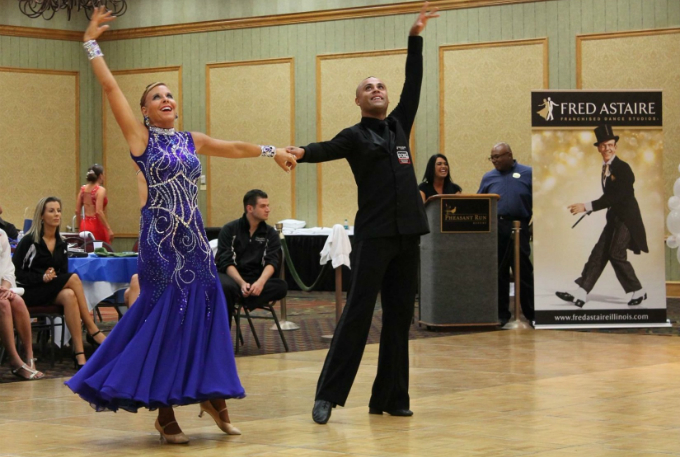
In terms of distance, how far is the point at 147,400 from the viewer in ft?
12.4

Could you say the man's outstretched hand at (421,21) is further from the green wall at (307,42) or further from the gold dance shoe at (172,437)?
the green wall at (307,42)

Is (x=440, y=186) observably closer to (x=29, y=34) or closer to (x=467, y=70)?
(x=467, y=70)

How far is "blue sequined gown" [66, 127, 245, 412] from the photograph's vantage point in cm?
381

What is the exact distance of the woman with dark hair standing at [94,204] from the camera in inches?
462

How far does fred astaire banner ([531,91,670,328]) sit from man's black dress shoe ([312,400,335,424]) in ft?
14.5

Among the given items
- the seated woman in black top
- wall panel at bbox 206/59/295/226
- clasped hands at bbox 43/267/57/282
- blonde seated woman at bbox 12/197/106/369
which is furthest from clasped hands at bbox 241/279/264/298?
wall panel at bbox 206/59/295/226

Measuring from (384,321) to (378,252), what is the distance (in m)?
0.33

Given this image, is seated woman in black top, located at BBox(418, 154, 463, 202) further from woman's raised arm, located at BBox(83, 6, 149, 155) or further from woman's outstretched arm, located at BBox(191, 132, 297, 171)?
woman's raised arm, located at BBox(83, 6, 149, 155)

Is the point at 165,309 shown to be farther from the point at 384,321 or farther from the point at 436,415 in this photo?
the point at 436,415

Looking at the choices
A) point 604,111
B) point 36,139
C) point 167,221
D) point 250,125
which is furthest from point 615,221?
point 36,139

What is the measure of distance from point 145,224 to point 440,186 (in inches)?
206

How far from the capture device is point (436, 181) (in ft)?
29.3

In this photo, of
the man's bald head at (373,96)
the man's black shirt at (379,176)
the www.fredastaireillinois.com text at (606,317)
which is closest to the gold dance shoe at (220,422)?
the man's black shirt at (379,176)

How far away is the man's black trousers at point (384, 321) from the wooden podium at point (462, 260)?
397cm
